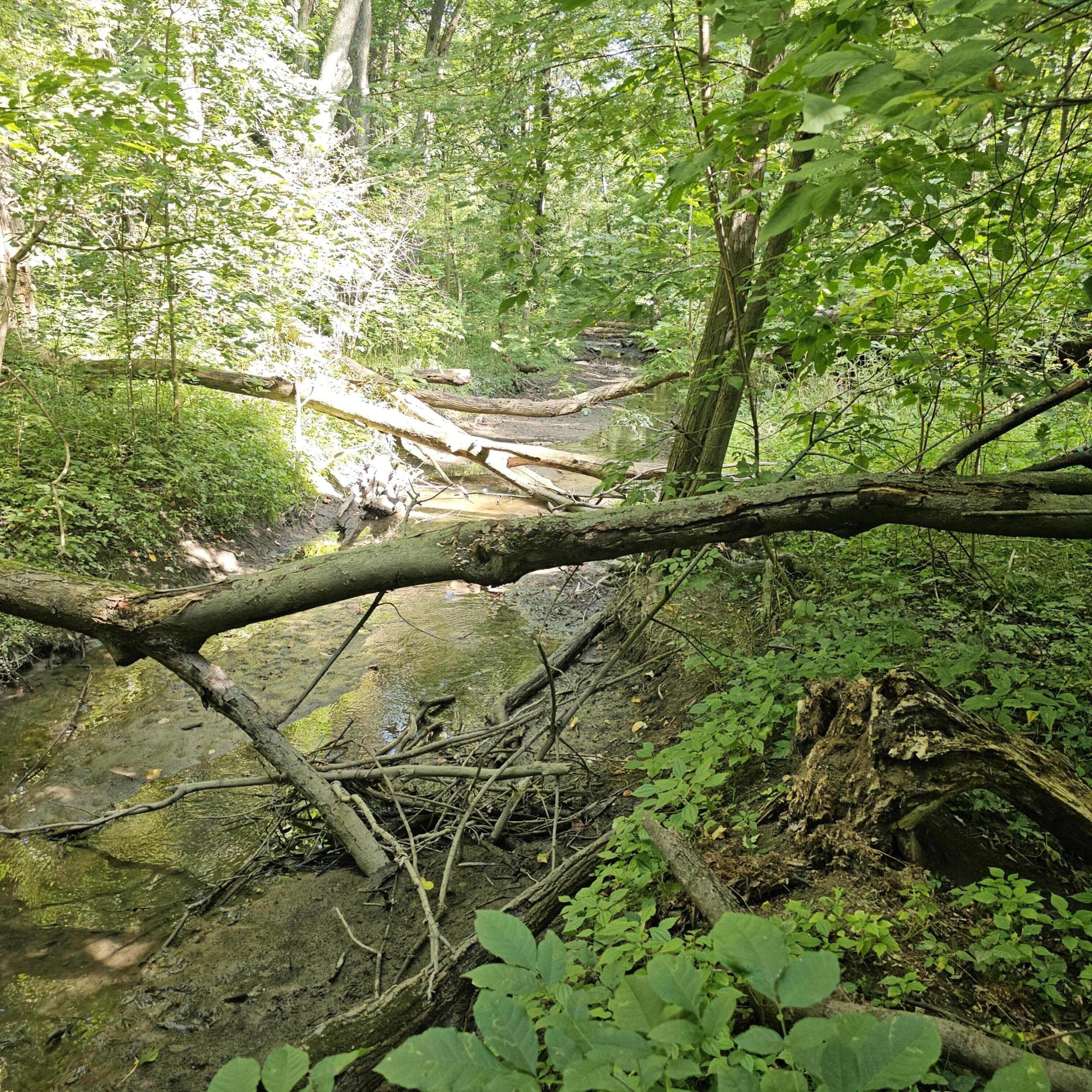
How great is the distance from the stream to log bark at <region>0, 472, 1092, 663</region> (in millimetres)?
1363

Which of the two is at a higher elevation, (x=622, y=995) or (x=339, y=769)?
(x=622, y=995)

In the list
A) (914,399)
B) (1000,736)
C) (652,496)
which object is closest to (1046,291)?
(914,399)

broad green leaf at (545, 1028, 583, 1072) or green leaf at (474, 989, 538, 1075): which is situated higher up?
green leaf at (474, 989, 538, 1075)

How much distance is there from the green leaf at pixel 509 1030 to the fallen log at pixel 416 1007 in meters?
1.09

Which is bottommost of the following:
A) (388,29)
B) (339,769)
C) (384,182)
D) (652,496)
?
(339,769)

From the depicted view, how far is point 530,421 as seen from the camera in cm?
1820

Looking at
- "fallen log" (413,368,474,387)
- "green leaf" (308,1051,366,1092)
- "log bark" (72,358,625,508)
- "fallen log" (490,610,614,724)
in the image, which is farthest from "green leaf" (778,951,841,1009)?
"fallen log" (413,368,474,387)

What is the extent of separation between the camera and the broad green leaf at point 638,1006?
3.82 feet

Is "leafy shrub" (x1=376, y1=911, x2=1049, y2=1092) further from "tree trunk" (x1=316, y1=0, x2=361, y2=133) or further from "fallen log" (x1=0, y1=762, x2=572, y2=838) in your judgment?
"tree trunk" (x1=316, y1=0, x2=361, y2=133)

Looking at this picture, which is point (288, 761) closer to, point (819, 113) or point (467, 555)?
point (467, 555)

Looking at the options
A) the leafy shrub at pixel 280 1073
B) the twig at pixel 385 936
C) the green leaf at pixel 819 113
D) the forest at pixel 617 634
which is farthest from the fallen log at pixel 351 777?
the green leaf at pixel 819 113

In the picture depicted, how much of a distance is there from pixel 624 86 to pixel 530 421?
Result: 14857 mm

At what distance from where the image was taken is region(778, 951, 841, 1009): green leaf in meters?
0.99

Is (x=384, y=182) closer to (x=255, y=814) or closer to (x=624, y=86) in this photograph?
(x=624, y=86)
